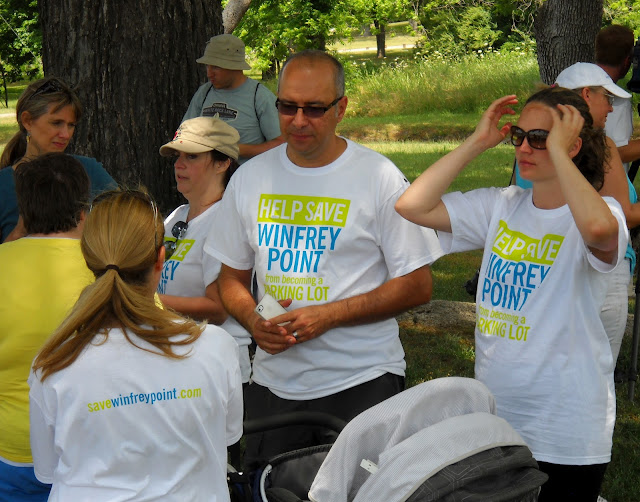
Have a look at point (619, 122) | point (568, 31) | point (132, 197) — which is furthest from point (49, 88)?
point (568, 31)

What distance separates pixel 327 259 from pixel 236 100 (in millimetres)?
3028

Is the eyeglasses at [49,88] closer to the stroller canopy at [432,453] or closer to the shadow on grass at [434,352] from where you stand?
the stroller canopy at [432,453]

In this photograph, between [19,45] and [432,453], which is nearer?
[432,453]

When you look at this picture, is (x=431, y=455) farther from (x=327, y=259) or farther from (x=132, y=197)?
(x=327, y=259)

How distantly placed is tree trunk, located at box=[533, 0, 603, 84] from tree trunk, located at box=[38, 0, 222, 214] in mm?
3520

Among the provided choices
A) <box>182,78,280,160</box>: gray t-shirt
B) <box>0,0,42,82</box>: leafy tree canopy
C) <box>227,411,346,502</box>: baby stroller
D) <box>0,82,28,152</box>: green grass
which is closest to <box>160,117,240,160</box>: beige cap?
<box>227,411,346,502</box>: baby stroller

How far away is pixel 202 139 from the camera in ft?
12.8

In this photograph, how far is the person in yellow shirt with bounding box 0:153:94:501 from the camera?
2.75 metres

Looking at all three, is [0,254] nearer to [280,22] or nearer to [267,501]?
[267,501]

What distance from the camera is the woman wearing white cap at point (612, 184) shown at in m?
3.56

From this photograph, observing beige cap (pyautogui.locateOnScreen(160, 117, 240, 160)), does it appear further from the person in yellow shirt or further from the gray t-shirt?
the gray t-shirt

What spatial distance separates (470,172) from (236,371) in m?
12.5

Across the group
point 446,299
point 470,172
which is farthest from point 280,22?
point 446,299

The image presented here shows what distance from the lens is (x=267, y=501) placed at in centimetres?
254
